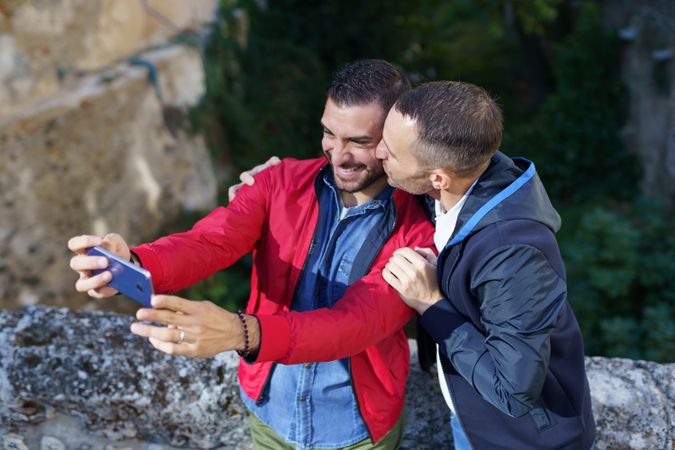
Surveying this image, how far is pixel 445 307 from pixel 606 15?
380 inches

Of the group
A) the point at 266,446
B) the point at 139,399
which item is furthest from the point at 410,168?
the point at 139,399

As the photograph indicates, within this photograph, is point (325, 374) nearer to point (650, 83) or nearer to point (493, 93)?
point (650, 83)

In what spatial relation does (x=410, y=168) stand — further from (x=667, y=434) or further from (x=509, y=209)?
(x=667, y=434)

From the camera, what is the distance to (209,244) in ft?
6.10

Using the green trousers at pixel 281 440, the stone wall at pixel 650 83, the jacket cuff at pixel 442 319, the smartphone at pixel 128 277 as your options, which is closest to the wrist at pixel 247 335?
the smartphone at pixel 128 277

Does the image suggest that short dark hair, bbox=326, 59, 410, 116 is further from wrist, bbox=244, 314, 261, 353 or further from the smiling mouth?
wrist, bbox=244, 314, 261, 353

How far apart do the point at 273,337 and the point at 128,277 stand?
1.15ft

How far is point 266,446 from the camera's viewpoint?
1958mm

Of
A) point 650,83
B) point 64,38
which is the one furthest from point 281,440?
point 650,83

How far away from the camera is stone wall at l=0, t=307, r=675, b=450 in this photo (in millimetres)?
2055

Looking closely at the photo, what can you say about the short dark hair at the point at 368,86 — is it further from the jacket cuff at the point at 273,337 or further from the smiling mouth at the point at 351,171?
the jacket cuff at the point at 273,337

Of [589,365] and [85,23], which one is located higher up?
[85,23]

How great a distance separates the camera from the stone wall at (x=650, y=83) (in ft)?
26.8

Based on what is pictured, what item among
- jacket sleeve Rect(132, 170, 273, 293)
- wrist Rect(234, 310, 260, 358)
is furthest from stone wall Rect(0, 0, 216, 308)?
wrist Rect(234, 310, 260, 358)
